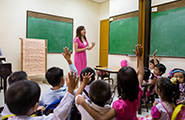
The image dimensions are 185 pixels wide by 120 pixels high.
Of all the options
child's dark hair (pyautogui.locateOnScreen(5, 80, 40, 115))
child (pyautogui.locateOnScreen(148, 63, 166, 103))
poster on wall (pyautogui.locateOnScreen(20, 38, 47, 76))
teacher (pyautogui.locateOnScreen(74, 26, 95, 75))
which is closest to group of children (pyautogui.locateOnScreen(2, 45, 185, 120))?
child's dark hair (pyautogui.locateOnScreen(5, 80, 40, 115))

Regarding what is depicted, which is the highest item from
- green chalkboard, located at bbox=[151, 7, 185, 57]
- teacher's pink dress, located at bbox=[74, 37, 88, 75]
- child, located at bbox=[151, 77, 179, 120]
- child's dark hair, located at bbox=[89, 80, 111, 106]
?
green chalkboard, located at bbox=[151, 7, 185, 57]

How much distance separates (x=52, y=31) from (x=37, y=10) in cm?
83

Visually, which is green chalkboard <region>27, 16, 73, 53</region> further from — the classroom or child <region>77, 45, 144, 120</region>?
child <region>77, 45, 144, 120</region>

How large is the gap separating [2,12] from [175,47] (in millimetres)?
4783

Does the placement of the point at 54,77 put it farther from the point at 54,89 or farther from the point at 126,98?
the point at 126,98

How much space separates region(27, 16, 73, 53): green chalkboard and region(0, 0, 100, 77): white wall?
21 cm

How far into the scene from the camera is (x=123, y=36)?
4672 mm

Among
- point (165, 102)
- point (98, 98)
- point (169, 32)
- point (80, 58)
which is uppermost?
point (169, 32)

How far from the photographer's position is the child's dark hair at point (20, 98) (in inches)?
28.1

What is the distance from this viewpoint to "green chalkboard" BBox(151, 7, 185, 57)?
3096mm

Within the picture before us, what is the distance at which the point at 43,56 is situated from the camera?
424 centimetres

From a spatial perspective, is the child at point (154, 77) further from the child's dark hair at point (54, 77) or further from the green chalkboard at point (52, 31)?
the green chalkboard at point (52, 31)

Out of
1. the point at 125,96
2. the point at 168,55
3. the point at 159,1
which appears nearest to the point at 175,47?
the point at 168,55

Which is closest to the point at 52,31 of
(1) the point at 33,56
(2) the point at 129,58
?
(1) the point at 33,56
